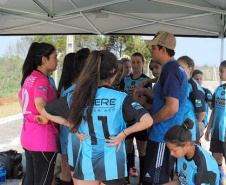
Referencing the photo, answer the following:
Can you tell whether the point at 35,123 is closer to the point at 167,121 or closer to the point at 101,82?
the point at 101,82

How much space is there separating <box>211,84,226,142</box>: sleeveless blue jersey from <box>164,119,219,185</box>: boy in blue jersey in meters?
1.61

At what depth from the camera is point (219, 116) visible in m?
3.35

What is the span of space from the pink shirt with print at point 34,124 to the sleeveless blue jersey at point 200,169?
41.9 inches

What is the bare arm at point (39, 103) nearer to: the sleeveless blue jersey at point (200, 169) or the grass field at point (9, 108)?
the sleeveless blue jersey at point (200, 169)

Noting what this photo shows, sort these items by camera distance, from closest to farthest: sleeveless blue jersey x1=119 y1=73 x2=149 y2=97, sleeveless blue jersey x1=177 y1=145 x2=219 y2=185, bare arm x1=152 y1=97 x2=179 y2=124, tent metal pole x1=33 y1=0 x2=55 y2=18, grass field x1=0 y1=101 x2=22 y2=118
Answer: sleeveless blue jersey x1=177 y1=145 x2=219 y2=185, bare arm x1=152 y1=97 x2=179 y2=124, tent metal pole x1=33 y1=0 x2=55 y2=18, sleeveless blue jersey x1=119 y1=73 x2=149 y2=97, grass field x1=0 y1=101 x2=22 y2=118

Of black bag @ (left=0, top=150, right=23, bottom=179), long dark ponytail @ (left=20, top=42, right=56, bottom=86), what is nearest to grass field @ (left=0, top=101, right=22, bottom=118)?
black bag @ (left=0, top=150, right=23, bottom=179)

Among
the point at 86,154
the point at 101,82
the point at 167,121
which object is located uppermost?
the point at 101,82

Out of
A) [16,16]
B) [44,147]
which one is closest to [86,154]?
[44,147]

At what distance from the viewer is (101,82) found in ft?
5.53

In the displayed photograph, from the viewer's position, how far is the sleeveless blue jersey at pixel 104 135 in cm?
161

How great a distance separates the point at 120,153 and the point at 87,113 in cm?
34

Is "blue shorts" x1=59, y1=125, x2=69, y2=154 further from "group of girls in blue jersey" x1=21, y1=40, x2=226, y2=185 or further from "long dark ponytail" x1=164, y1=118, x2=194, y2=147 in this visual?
"long dark ponytail" x1=164, y1=118, x2=194, y2=147

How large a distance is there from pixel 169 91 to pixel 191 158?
508 millimetres

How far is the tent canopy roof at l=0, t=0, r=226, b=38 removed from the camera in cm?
386
